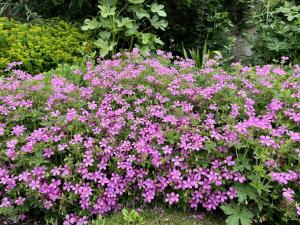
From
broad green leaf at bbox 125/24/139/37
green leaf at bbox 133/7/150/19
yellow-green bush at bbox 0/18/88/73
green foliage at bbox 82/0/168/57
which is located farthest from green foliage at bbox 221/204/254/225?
green leaf at bbox 133/7/150/19

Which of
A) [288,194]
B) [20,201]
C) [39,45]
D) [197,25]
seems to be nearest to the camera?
[288,194]

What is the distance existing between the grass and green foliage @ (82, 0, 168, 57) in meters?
2.85

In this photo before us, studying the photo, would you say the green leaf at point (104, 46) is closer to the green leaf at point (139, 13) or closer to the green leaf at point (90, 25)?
the green leaf at point (90, 25)

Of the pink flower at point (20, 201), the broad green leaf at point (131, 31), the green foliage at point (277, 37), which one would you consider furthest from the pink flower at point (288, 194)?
the broad green leaf at point (131, 31)

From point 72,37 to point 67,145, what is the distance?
3019 millimetres

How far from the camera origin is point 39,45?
16.1 feet

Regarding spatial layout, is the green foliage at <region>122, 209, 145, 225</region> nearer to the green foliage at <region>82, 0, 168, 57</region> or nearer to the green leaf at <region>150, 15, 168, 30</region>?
the green foliage at <region>82, 0, 168, 57</region>

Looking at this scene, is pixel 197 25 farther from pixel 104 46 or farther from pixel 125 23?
pixel 104 46

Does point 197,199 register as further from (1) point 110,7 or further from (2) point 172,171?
(1) point 110,7

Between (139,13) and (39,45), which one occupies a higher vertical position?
(139,13)

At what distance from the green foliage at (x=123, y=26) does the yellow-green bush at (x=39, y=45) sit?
291 mm

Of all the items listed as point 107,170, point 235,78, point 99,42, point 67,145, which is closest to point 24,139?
point 67,145

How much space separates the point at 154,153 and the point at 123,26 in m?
3.21

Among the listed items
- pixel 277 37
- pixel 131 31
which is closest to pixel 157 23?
pixel 131 31
